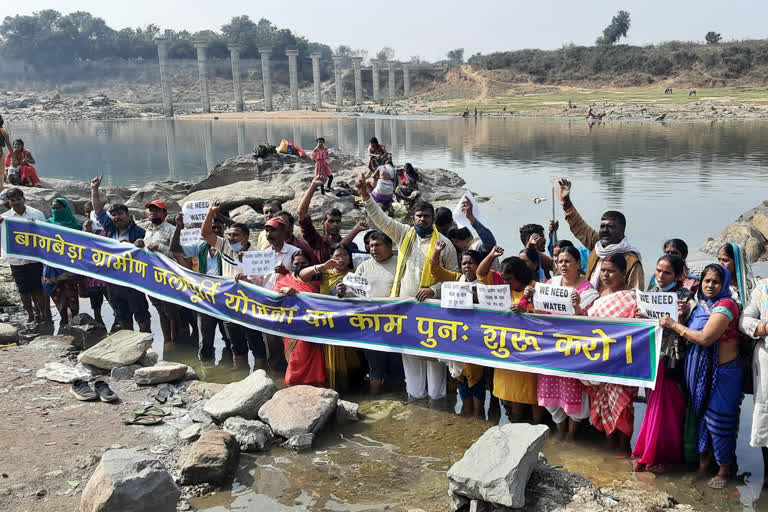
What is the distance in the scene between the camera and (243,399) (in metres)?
6.12

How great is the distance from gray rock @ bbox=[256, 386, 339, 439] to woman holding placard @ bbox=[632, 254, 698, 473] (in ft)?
8.39

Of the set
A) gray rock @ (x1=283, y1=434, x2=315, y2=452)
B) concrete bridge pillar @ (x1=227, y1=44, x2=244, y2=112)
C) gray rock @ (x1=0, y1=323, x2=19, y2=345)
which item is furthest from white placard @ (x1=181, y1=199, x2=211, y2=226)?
concrete bridge pillar @ (x1=227, y1=44, x2=244, y2=112)

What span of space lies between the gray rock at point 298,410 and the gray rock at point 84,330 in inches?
147

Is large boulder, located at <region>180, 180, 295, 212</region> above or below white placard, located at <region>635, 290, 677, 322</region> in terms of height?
below

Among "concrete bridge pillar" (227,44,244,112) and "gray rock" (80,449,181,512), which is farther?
"concrete bridge pillar" (227,44,244,112)

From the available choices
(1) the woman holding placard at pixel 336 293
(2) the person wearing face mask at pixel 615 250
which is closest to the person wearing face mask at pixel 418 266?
(1) the woman holding placard at pixel 336 293

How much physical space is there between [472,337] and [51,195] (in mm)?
11589

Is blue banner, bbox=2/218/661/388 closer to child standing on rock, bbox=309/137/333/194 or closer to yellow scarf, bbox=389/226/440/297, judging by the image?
yellow scarf, bbox=389/226/440/297

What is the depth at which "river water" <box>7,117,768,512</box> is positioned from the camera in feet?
17.0

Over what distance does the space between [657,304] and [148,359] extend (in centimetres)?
537

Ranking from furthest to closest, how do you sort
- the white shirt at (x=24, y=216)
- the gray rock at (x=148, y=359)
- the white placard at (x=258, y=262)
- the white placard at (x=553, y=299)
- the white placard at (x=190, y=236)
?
the white shirt at (x=24, y=216), the white placard at (x=190, y=236), the gray rock at (x=148, y=359), the white placard at (x=258, y=262), the white placard at (x=553, y=299)

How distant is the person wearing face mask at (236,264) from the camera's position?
23.9 feet

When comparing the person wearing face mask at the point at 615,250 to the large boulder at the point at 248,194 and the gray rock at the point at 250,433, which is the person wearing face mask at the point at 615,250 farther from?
the large boulder at the point at 248,194

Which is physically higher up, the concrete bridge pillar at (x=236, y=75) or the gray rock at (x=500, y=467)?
the concrete bridge pillar at (x=236, y=75)
